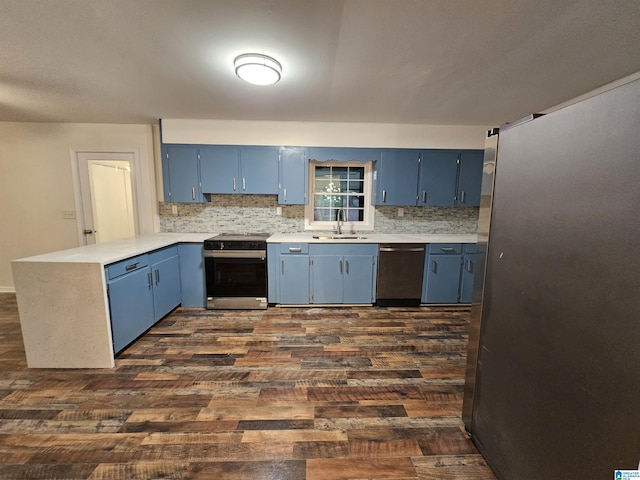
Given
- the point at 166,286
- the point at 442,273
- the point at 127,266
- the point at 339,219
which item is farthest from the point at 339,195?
the point at 127,266

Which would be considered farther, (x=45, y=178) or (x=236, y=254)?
(x=45, y=178)

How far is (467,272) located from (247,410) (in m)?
2.98

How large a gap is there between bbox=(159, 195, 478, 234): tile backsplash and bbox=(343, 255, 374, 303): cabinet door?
0.74m

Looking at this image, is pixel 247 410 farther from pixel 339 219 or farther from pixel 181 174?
pixel 181 174

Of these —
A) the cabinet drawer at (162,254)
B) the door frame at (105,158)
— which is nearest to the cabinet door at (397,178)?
the cabinet drawer at (162,254)

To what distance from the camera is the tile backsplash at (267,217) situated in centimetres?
358

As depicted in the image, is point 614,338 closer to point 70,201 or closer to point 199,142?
point 199,142

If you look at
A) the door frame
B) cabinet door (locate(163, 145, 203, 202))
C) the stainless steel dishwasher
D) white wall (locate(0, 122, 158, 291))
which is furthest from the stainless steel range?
the stainless steel dishwasher

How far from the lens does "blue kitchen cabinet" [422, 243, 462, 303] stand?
3217mm

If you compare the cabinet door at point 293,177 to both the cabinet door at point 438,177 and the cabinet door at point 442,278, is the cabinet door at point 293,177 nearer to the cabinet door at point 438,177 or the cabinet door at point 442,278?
the cabinet door at point 438,177

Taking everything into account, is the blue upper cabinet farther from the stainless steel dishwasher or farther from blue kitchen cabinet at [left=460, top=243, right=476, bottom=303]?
blue kitchen cabinet at [left=460, top=243, right=476, bottom=303]

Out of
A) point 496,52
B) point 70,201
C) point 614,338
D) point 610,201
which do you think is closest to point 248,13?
point 496,52

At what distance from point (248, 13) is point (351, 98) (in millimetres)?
1331

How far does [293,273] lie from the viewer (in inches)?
125
